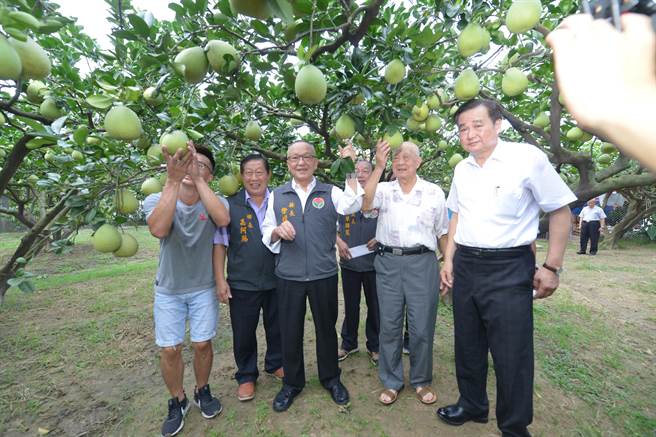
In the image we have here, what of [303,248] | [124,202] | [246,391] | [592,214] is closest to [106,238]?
[124,202]

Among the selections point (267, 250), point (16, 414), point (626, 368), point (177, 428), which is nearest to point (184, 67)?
point (267, 250)

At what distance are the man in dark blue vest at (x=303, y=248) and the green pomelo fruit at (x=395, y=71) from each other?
83cm

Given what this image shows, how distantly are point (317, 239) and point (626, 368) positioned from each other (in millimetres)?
2944

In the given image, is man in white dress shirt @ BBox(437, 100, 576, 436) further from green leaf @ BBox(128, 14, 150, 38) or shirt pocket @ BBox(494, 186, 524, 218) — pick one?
green leaf @ BBox(128, 14, 150, 38)

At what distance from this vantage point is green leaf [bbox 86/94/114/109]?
132 centimetres

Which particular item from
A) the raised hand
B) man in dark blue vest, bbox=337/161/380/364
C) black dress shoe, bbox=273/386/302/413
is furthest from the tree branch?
black dress shoe, bbox=273/386/302/413

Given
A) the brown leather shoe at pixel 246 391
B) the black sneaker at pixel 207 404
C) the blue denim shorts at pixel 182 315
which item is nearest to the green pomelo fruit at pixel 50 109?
the blue denim shorts at pixel 182 315

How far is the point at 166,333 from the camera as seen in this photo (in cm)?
204

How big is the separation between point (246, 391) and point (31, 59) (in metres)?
2.24

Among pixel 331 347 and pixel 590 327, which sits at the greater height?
pixel 331 347

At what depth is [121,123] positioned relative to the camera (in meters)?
1.32

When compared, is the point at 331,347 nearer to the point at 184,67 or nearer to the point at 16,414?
the point at 184,67

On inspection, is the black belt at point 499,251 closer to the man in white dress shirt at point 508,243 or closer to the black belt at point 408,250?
the man in white dress shirt at point 508,243

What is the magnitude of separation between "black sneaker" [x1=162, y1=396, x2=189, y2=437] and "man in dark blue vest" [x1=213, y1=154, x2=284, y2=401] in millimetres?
403
